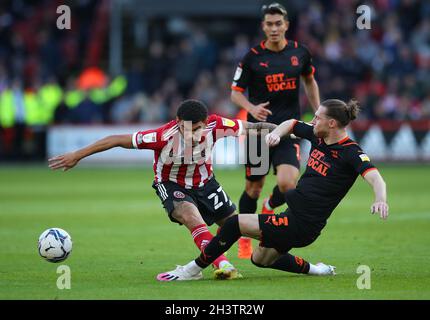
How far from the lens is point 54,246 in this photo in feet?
28.7

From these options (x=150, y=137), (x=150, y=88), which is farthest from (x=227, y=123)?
(x=150, y=88)

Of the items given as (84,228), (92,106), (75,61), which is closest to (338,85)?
(92,106)

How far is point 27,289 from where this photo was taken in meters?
7.82

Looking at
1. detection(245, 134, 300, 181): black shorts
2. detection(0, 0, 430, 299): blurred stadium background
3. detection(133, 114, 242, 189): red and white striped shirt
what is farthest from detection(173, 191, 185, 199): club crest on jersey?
detection(0, 0, 430, 299): blurred stadium background

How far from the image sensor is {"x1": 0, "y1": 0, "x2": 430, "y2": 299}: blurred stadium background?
51.1ft

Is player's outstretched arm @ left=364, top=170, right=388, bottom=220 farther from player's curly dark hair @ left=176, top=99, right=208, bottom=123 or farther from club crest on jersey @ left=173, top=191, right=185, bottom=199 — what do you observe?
club crest on jersey @ left=173, top=191, right=185, bottom=199

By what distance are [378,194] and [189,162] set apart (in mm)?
2127

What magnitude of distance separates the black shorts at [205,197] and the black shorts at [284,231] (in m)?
0.96

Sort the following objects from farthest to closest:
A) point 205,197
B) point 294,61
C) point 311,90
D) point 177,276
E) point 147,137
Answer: point 311,90 < point 294,61 < point 205,197 < point 147,137 < point 177,276

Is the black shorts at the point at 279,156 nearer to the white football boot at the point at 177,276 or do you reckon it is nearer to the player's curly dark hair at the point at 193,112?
the player's curly dark hair at the point at 193,112

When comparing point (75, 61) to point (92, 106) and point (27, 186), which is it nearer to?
point (92, 106)

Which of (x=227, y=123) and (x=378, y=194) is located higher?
(x=227, y=123)

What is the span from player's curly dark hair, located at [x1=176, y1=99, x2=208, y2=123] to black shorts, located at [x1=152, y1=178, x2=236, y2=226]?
2.51ft

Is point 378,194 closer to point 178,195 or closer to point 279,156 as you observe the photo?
point 178,195
